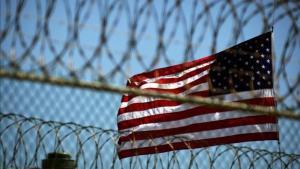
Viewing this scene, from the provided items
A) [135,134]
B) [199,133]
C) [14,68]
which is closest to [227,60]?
[199,133]

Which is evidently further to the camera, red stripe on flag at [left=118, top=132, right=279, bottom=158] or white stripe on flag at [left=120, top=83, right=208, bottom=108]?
white stripe on flag at [left=120, top=83, right=208, bottom=108]

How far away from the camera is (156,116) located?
33.5 ft

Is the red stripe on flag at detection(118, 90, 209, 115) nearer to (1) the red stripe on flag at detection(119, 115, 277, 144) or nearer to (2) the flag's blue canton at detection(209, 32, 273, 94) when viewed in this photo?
(1) the red stripe on flag at detection(119, 115, 277, 144)

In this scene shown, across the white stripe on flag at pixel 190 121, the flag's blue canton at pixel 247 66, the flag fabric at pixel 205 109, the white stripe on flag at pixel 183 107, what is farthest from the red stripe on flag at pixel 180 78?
the white stripe on flag at pixel 190 121

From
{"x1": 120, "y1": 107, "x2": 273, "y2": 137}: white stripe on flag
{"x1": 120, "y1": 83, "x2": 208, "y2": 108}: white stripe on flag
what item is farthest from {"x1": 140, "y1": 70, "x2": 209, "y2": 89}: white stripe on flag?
{"x1": 120, "y1": 107, "x2": 273, "y2": 137}: white stripe on flag

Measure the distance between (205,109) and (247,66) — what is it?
982 millimetres

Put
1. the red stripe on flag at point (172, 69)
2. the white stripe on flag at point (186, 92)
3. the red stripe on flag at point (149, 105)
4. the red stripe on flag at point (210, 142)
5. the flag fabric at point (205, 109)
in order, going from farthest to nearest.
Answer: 1. the red stripe on flag at point (149, 105)
2. the red stripe on flag at point (172, 69)
3. the white stripe on flag at point (186, 92)
4. the flag fabric at point (205, 109)
5. the red stripe on flag at point (210, 142)

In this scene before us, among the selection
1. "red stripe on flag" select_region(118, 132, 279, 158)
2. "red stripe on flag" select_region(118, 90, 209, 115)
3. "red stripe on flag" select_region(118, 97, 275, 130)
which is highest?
"red stripe on flag" select_region(118, 90, 209, 115)

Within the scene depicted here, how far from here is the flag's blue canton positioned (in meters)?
9.60

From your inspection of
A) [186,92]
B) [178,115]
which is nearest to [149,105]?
[178,115]

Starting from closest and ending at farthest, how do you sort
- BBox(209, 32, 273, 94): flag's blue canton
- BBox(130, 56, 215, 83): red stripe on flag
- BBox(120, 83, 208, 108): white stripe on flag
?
BBox(209, 32, 273, 94): flag's blue canton, BBox(120, 83, 208, 108): white stripe on flag, BBox(130, 56, 215, 83): red stripe on flag

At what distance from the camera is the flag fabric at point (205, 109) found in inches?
373

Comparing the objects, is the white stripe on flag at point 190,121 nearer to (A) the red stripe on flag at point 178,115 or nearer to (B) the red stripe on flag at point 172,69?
(A) the red stripe on flag at point 178,115

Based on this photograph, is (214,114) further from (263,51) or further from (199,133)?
(263,51)
